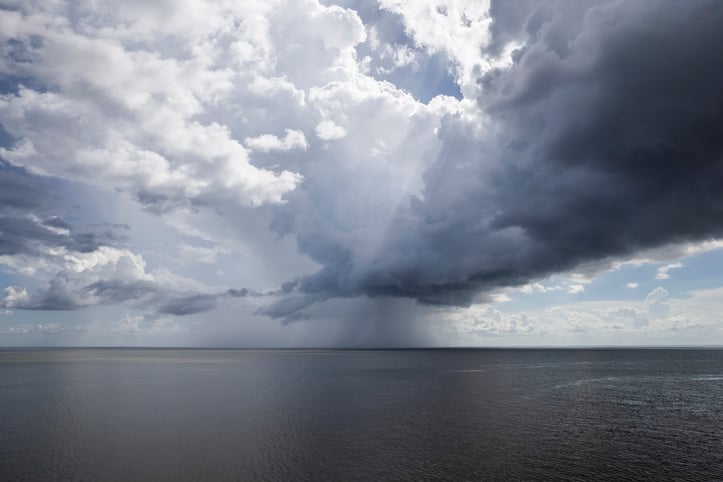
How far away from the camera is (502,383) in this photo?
113938mm

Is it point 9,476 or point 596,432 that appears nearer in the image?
point 9,476

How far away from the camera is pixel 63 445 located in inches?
1858

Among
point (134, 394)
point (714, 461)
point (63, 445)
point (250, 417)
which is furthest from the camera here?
point (134, 394)

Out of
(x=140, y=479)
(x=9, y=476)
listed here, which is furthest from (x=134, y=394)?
(x=140, y=479)

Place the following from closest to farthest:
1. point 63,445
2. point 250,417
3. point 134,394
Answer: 1. point 63,445
2. point 250,417
3. point 134,394

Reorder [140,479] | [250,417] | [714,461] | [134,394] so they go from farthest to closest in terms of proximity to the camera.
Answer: [134,394] < [250,417] < [714,461] < [140,479]

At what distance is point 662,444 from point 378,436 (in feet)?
107

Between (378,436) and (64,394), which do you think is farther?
(64,394)

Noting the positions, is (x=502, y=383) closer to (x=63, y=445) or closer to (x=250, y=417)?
(x=250, y=417)

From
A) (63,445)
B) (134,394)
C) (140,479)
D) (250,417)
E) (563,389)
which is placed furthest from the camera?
(563,389)

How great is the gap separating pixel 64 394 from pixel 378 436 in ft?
A: 245

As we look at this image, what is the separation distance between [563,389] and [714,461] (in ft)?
196

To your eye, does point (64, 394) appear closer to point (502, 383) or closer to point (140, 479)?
point (140, 479)

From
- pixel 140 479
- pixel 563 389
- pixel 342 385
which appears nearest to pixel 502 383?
pixel 563 389
